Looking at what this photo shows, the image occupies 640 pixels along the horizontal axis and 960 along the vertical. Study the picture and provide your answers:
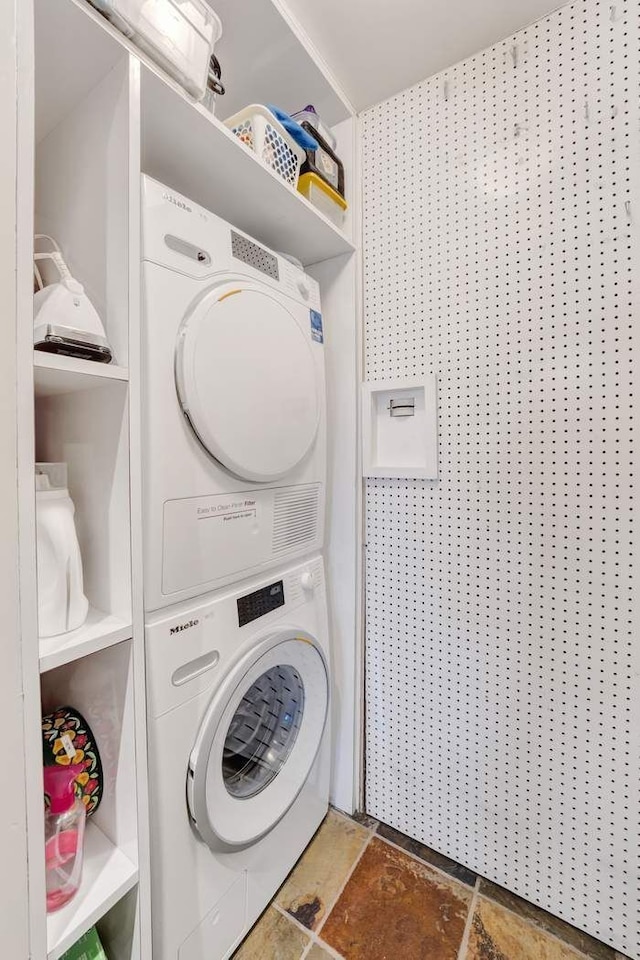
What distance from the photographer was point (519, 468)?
3.67ft

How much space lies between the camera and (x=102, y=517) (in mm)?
766

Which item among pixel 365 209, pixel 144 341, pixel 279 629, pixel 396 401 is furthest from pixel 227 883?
pixel 365 209

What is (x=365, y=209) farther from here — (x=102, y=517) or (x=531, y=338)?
(x=102, y=517)

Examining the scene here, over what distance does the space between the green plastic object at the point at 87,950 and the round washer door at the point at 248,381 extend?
90 cm

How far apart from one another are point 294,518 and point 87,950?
36.5 inches

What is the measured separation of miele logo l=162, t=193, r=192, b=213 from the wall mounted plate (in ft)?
2.35

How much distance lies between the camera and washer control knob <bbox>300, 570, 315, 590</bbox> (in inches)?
47.1

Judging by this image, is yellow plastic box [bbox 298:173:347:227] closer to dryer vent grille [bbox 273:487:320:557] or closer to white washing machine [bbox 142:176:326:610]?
white washing machine [bbox 142:176:326:610]

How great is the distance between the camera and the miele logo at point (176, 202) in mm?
817

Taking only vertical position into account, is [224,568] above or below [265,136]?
below

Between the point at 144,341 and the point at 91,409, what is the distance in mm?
170

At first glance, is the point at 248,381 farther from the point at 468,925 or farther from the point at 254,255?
the point at 468,925

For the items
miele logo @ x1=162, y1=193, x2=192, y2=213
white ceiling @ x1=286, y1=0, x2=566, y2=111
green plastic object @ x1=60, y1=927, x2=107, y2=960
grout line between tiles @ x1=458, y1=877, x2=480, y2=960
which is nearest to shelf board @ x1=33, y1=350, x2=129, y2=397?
miele logo @ x1=162, y1=193, x2=192, y2=213

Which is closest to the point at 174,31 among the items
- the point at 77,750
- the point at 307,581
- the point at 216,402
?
the point at 216,402
